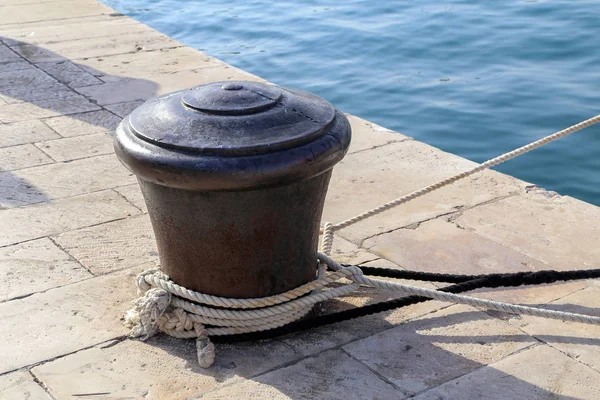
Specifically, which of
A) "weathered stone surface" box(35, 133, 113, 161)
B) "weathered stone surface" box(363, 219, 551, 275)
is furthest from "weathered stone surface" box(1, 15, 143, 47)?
"weathered stone surface" box(363, 219, 551, 275)

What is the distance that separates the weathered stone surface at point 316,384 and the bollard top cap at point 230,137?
682mm

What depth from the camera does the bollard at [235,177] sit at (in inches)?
107

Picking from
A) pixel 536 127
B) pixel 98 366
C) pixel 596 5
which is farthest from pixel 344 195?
pixel 596 5

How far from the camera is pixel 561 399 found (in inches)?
107

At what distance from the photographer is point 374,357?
295cm

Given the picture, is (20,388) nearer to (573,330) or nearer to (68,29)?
(573,330)

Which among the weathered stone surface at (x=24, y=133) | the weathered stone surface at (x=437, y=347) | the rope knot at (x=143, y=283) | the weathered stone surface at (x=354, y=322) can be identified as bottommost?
the weathered stone surface at (x=24, y=133)

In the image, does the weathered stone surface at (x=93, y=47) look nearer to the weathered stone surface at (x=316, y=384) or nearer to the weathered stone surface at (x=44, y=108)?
the weathered stone surface at (x=44, y=108)

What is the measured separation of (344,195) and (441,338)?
59.4 inches

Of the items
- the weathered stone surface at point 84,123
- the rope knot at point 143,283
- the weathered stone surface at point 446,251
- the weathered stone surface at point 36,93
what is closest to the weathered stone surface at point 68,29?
the weathered stone surface at point 36,93

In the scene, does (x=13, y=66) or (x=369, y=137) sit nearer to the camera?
(x=369, y=137)

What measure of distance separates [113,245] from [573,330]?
2.08 meters

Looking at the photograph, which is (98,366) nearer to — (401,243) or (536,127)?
(401,243)

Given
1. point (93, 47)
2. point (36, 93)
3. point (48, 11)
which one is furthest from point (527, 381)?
point (48, 11)
